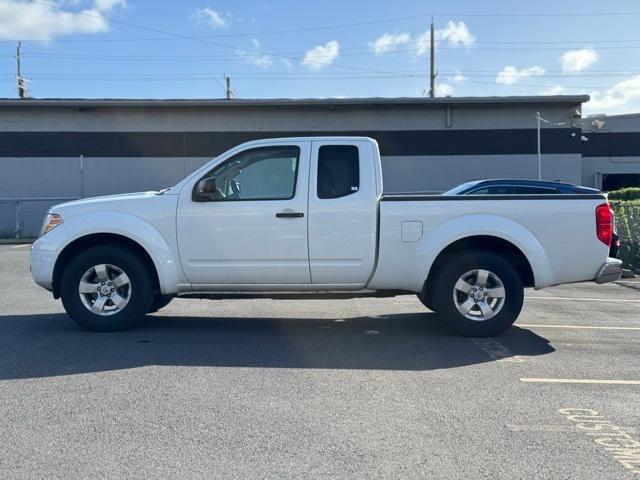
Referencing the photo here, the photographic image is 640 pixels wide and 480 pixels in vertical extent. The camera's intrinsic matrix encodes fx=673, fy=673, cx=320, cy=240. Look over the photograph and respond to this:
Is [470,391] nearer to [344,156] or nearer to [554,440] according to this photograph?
[554,440]

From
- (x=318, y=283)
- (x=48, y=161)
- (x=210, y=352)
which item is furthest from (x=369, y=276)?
(x=48, y=161)

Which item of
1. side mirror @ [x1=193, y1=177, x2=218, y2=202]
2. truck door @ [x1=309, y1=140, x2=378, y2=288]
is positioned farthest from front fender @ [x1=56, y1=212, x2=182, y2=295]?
truck door @ [x1=309, y1=140, x2=378, y2=288]

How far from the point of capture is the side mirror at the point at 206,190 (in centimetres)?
741

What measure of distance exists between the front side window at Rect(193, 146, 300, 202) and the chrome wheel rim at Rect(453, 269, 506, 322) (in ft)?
7.07

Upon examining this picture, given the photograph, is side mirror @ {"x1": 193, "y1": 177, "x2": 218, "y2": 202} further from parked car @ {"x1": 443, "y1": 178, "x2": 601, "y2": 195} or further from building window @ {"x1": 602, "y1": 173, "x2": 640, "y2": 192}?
building window @ {"x1": 602, "y1": 173, "x2": 640, "y2": 192}

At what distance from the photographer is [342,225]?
24.3ft

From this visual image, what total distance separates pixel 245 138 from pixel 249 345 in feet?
71.2

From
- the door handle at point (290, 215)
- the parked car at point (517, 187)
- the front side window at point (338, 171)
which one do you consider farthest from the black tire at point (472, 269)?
the parked car at point (517, 187)

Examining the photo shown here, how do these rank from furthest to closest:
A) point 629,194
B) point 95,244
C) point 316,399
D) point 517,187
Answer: point 629,194, point 517,187, point 95,244, point 316,399

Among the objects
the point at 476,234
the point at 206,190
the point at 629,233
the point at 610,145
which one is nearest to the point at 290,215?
the point at 206,190

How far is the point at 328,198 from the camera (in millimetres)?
7465

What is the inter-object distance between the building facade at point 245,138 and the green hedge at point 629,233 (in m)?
12.2

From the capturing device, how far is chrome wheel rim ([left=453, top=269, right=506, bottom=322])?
24.5ft

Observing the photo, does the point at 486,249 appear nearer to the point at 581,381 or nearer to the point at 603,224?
the point at 603,224
